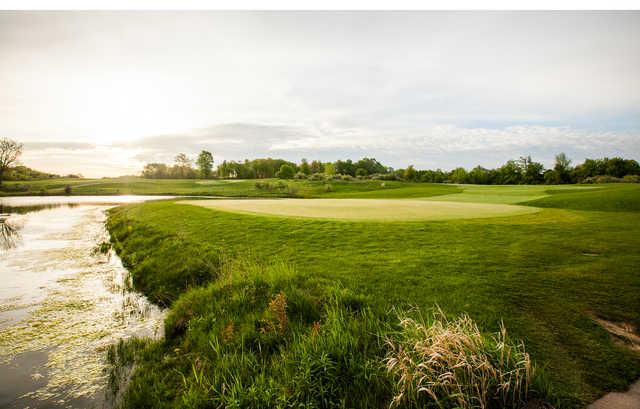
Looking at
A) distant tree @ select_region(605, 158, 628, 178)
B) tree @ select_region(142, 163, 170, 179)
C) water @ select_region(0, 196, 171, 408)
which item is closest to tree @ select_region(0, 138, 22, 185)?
tree @ select_region(142, 163, 170, 179)

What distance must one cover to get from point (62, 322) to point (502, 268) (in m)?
12.0

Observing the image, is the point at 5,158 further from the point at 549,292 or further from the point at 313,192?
the point at 549,292

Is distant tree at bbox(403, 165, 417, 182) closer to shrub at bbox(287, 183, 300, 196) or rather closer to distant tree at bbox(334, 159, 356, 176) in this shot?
distant tree at bbox(334, 159, 356, 176)

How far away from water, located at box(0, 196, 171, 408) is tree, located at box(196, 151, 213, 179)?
117613 millimetres

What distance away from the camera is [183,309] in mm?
7355

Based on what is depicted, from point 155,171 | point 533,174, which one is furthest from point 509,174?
point 155,171

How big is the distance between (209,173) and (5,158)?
62720 millimetres

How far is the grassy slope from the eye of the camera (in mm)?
4406

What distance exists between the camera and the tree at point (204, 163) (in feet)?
411

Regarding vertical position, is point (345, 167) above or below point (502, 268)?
above

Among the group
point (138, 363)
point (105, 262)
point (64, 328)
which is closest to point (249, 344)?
point (138, 363)

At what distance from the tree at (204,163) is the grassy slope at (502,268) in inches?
4670

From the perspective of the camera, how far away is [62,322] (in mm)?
7340

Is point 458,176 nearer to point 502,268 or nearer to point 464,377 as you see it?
point 502,268
